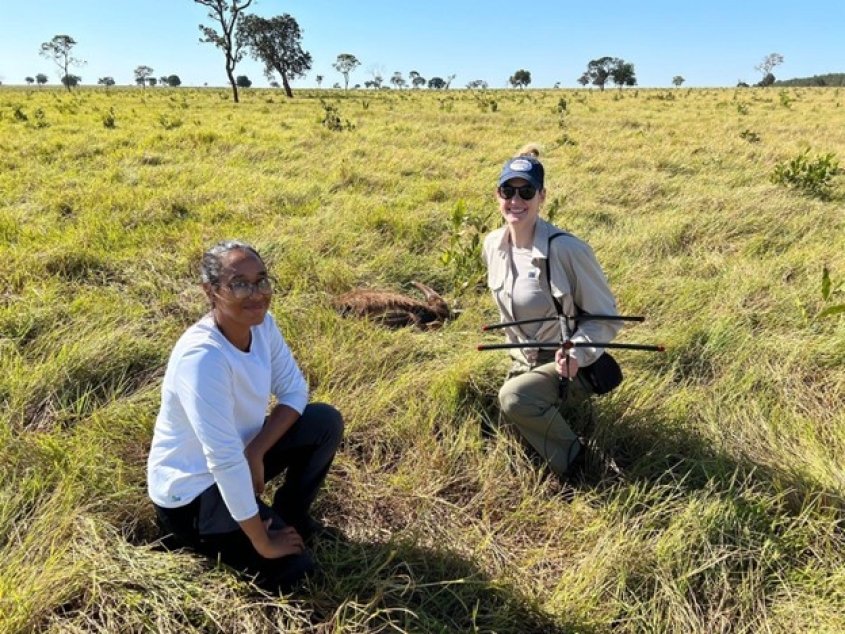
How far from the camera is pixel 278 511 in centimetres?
206

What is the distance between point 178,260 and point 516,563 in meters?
3.52

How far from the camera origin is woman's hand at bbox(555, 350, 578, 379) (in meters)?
2.25

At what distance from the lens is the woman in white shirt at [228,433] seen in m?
1.60

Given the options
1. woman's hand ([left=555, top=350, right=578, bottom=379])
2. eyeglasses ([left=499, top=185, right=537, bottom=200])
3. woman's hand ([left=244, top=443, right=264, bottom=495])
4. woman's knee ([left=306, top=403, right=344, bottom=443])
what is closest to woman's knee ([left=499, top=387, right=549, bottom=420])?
woman's hand ([left=555, top=350, right=578, bottom=379])

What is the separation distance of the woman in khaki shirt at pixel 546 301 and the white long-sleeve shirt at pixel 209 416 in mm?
1092

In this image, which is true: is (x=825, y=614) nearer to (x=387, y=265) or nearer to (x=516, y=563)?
(x=516, y=563)

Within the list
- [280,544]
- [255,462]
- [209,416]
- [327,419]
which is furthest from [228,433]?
[327,419]

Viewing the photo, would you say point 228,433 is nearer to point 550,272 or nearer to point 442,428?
point 442,428

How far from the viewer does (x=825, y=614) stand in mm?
1708

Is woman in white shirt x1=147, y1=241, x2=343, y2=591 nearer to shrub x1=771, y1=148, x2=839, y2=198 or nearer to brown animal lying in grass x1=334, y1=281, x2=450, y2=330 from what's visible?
brown animal lying in grass x1=334, y1=281, x2=450, y2=330

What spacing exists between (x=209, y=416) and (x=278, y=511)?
25.9 inches

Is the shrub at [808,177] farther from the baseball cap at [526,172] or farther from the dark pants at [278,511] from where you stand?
the dark pants at [278,511]

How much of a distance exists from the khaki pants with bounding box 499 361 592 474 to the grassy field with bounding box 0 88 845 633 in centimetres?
13

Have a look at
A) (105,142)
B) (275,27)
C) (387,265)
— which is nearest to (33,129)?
(105,142)
